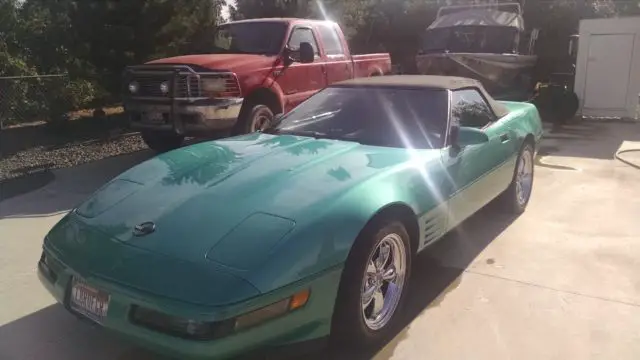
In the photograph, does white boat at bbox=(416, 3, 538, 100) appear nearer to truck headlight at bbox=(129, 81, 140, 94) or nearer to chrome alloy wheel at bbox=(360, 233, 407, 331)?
truck headlight at bbox=(129, 81, 140, 94)

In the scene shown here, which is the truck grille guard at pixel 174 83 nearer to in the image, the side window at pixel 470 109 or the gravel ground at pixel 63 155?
the gravel ground at pixel 63 155

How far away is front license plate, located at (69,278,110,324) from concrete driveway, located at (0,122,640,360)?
0.13 m

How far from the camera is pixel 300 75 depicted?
7.84 m

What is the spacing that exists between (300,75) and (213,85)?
65.9 inches

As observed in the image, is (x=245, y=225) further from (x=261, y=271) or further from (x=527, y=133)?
(x=527, y=133)

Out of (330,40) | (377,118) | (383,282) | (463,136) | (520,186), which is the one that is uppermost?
(330,40)

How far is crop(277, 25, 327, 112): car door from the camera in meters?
7.59

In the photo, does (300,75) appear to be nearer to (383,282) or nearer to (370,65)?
(370,65)

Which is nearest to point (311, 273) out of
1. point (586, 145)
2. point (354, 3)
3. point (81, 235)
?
point (81, 235)

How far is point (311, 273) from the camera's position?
2.42m

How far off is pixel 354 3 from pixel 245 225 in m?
22.0

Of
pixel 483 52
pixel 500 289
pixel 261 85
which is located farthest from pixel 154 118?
pixel 483 52

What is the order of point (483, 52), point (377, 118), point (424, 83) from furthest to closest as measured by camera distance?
point (483, 52) < point (424, 83) < point (377, 118)

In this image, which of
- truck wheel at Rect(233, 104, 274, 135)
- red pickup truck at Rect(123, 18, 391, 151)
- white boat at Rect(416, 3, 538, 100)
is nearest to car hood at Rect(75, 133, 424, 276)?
red pickup truck at Rect(123, 18, 391, 151)
